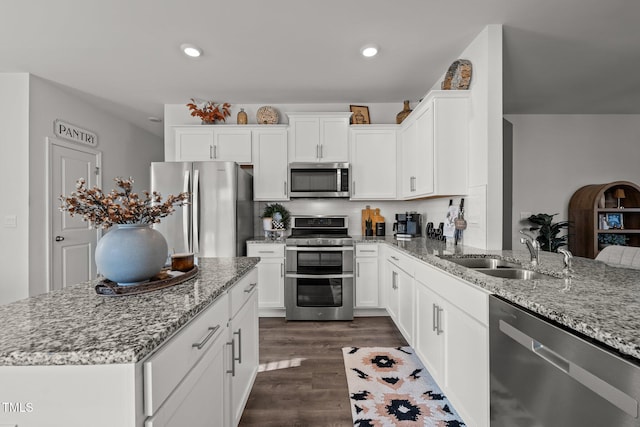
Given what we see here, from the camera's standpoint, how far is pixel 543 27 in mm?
2213

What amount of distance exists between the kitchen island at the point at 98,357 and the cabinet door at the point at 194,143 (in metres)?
2.79

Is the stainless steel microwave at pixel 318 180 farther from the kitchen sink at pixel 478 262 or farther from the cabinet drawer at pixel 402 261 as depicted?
the kitchen sink at pixel 478 262

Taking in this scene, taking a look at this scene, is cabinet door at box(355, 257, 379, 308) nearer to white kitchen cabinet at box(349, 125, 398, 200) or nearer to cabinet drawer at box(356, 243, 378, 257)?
cabinet drawer at box(356, 243, 378, 257)

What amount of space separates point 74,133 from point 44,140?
42 centimetres

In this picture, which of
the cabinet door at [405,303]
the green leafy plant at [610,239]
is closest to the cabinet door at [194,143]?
the cabinet door at [405,303]

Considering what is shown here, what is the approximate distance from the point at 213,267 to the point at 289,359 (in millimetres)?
1254

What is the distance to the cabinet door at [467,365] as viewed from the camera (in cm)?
128

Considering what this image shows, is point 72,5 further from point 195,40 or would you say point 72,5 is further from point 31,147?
point 31,147

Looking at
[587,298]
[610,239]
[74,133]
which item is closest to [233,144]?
[74,133]

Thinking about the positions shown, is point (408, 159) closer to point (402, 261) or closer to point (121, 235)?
point (402, 261)

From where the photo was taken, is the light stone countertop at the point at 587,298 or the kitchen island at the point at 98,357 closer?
the kitchen island at the point at 98,357

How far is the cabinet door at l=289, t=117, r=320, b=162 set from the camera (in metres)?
3.49

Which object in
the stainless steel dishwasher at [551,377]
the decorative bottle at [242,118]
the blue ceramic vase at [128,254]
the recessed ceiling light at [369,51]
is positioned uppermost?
the recessed ceiling light at [369,51]

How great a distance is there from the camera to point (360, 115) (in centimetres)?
369
